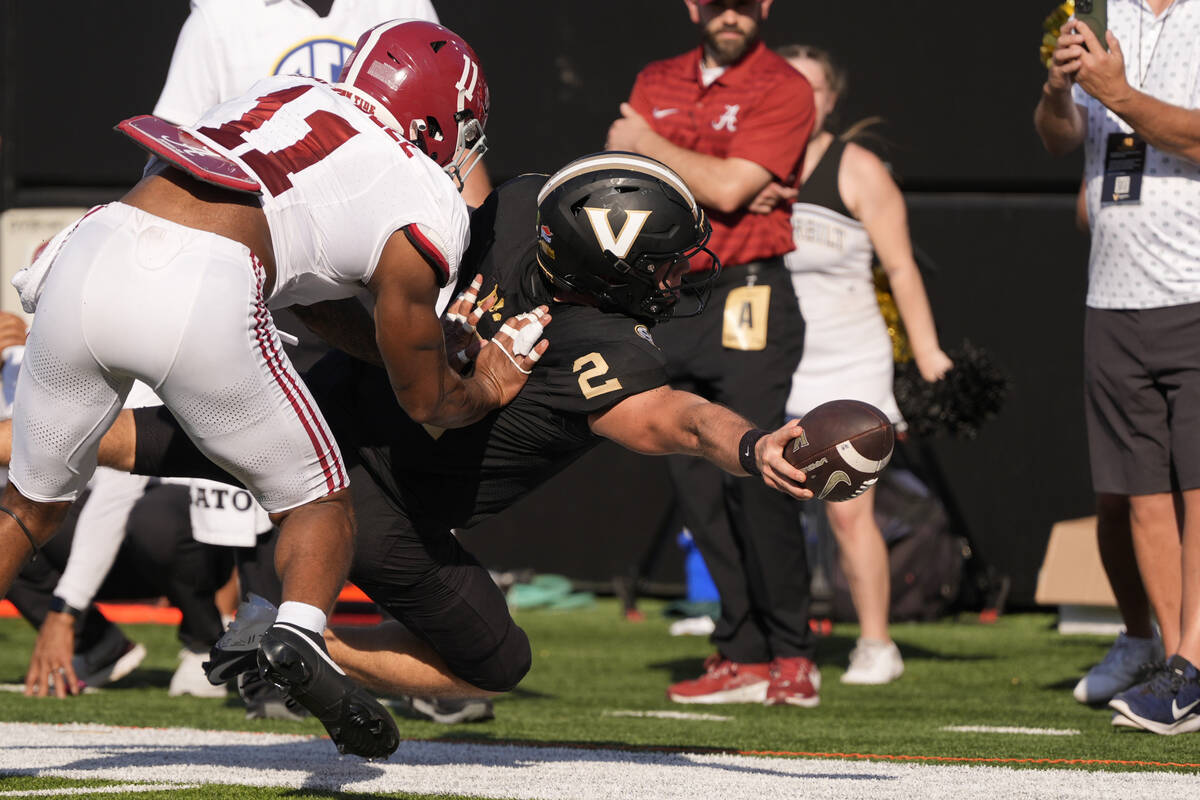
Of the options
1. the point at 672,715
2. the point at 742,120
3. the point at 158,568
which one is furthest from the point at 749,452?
the point at 158,568

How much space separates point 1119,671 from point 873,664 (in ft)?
3.45

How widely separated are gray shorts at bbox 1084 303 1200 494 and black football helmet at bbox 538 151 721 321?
5.42 ft

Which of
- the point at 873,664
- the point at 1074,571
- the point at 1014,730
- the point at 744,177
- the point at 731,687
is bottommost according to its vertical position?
the point at 1074,571

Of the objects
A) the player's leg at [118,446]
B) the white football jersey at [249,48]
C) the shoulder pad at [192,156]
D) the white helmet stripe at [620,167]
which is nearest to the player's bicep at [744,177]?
the white football jersey at [249,48]

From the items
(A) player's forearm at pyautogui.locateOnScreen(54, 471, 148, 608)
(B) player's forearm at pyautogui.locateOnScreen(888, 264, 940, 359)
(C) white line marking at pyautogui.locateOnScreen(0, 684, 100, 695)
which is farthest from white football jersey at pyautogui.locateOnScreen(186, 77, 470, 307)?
(B) player's forearm at pyautogui.locateOnScreen(888, 264, 940, 359)

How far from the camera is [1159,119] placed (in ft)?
14.4

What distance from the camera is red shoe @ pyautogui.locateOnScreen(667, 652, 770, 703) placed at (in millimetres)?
5191

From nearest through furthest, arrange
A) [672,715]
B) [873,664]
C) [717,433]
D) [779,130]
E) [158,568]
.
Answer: [717,433], [672,715], [779,130], [158,568], [873,664]

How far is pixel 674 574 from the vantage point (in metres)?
8.35

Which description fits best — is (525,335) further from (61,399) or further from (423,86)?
(61,399)

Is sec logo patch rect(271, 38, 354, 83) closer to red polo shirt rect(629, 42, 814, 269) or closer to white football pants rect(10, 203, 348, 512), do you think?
red polo shirt rect(629, 42, 814, 269)

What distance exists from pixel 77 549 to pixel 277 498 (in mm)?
2369

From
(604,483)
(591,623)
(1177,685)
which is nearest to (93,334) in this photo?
(1177,685)

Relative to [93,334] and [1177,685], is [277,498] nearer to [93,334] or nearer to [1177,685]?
[93,334]
